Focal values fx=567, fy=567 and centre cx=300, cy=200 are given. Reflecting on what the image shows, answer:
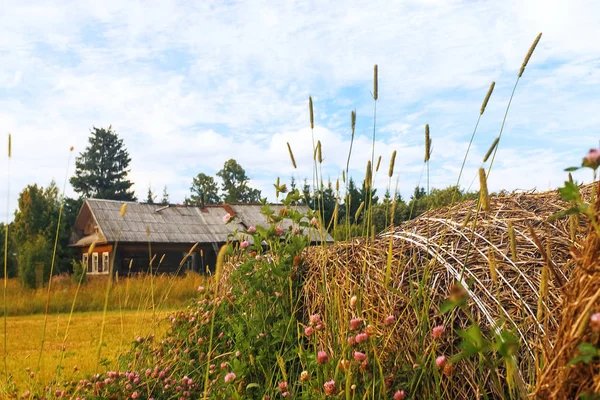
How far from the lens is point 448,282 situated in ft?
9.77

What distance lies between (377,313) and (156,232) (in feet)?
77.4

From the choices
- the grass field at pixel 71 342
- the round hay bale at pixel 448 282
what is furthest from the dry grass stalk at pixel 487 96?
the grass field at pixel 71 342

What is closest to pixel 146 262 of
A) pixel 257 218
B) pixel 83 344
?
pixel 257 218

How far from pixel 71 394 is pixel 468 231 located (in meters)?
2.69

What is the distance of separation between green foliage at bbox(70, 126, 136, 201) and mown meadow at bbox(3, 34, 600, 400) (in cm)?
4512

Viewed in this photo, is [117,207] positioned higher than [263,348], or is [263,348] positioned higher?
[117,207]

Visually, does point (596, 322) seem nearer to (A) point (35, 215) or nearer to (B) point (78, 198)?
(A) point (35, 215)

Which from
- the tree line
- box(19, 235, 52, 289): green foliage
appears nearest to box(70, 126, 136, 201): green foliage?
the tree line

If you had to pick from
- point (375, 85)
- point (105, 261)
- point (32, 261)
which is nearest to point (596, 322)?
point (375, 85)

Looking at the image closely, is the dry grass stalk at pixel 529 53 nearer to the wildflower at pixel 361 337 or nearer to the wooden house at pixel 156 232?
the wildflower at pixel 361 337

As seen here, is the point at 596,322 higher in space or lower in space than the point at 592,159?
lower

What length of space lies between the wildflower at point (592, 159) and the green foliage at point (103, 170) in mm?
47768

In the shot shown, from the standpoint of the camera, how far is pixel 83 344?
291 inches

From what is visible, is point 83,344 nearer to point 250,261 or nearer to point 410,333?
point 250,261
